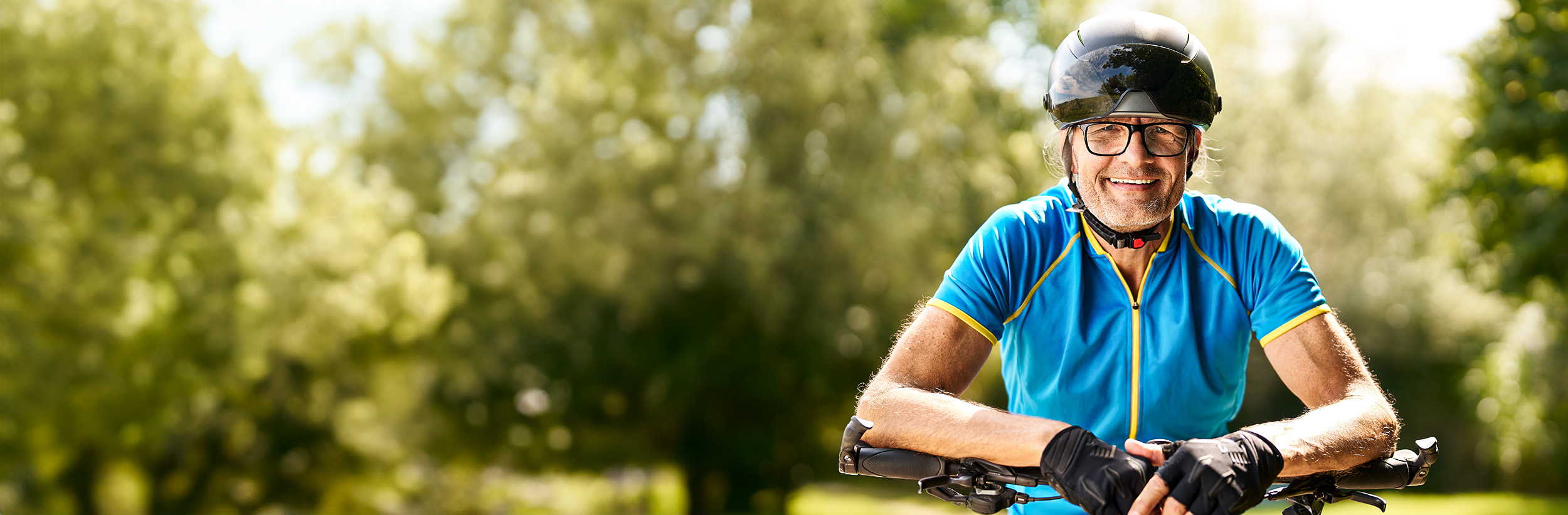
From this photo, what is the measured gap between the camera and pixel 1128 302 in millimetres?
2430

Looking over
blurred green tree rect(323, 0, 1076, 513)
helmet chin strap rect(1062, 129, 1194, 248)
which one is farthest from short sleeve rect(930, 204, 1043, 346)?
blurred green tree rect(323, 0, 1076, 513)

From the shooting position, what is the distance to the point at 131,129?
14617 mm

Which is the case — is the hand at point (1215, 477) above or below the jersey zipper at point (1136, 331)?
below

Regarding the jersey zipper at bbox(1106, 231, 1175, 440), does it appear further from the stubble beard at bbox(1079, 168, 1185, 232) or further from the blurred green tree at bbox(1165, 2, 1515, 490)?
the blurred green tree at bbox(1165, 2, 1515, 490)

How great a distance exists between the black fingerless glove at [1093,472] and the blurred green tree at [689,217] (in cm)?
1315

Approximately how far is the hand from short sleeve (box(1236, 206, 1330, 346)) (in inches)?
16.8

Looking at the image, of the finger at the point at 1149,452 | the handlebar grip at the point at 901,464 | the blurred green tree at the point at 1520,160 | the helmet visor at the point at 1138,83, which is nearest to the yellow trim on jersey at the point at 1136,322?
the helmet visor at the point at 1138,83

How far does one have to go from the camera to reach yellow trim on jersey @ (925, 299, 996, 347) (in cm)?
231

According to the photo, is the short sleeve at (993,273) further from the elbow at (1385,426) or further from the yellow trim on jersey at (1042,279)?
the elbow at (1385,426)

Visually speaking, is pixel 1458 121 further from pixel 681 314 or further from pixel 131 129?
pixel 131 129

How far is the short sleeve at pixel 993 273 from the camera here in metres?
2.33

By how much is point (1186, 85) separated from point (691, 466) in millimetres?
15148

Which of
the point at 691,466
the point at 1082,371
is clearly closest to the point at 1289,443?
the point at 1082,371

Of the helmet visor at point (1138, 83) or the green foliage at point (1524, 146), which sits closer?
the helmet visor at point (1138, 83)
